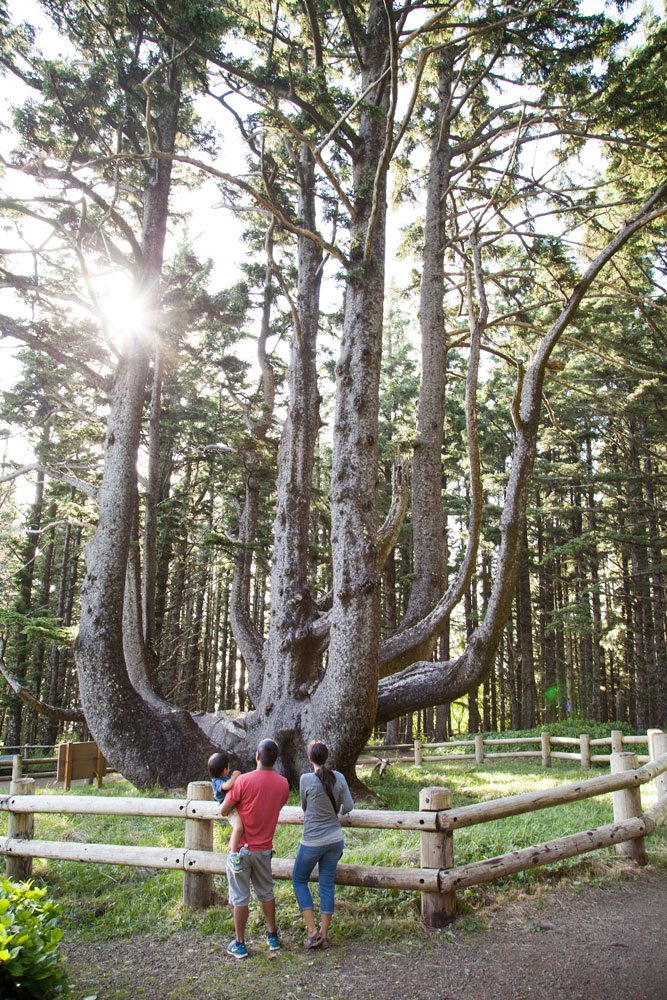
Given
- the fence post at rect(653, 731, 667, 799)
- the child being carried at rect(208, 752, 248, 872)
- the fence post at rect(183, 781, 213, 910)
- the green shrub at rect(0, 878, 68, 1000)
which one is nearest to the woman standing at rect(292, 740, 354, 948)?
the child being carried at rect(208, 752, 248, 872)

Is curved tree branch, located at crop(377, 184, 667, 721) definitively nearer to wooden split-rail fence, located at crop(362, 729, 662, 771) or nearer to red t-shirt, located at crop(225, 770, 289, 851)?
wooden split-rail fence, located at crop(362, 729, 662, 771)

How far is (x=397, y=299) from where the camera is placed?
15.9 meters

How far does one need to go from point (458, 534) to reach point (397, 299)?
45.5 ft

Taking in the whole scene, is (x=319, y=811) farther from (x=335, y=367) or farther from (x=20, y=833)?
(x=335, y=367)

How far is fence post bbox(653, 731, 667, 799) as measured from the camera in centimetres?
732

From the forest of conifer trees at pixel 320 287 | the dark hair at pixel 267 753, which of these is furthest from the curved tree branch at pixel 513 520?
the dark hair at pixel 267 753

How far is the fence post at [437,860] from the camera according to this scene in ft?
15.6

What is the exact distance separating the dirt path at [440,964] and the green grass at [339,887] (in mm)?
232

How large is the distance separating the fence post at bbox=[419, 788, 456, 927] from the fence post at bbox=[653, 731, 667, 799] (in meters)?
3.76

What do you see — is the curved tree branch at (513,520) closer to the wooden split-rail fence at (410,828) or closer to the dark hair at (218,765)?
the wooden split-rail fence at (410,828)

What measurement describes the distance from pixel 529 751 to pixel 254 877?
14.9m

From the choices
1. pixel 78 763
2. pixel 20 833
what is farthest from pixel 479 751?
pixel 20 833

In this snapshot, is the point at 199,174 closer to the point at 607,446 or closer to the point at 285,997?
the point at 285,997

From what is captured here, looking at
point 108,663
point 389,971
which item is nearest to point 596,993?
point 389,971
